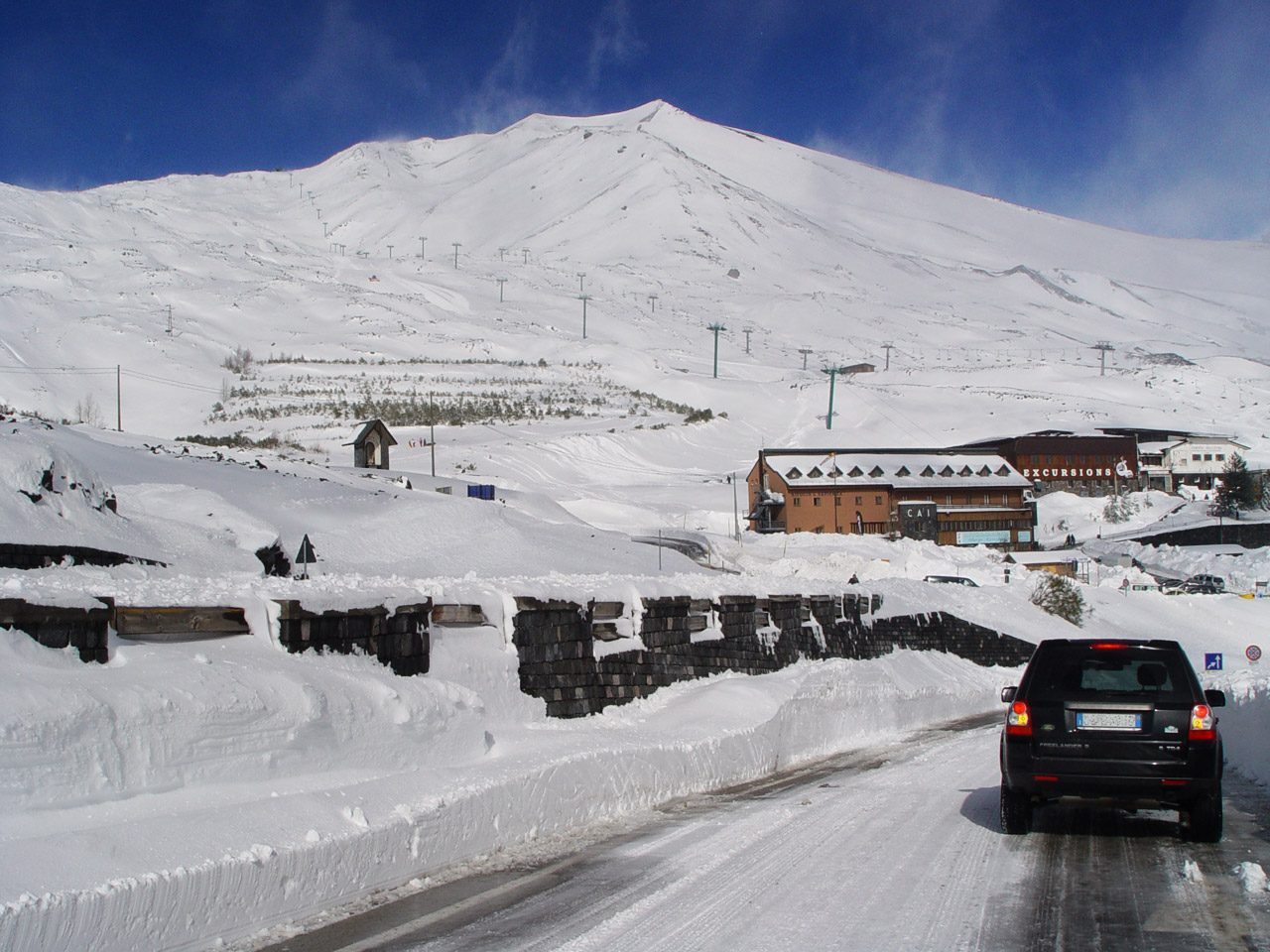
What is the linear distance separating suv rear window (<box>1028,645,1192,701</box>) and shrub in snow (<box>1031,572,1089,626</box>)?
3848 cm

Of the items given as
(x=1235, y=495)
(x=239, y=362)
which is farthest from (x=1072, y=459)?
(x=239, y=362)

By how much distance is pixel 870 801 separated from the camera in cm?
1109

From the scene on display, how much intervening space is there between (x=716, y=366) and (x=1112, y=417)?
157 ft

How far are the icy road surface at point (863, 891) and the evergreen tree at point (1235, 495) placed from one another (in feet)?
301

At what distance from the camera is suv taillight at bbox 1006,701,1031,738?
9.12 meters

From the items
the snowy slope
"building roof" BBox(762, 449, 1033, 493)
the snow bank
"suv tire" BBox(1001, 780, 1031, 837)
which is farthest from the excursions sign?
"suv tire" BBox(1001, 780, 1031, 837)

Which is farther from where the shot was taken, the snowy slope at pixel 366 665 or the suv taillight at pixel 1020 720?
the suv taillight at pixel 1020 720

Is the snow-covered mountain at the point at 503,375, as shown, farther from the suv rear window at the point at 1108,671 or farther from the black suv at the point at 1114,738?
the black suv at the point at 1114,738

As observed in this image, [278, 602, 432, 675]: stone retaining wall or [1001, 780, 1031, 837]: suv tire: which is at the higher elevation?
[278, 602, 432, 675]: stone retaining wall

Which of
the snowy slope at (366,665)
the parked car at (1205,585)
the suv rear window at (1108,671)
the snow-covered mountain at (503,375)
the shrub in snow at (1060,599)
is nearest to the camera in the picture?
the snowy slope at (366,665)

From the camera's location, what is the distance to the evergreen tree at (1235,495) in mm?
91994

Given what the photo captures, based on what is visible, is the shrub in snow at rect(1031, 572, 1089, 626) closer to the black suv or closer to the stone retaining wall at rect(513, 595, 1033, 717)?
the stone retaining wall at rect(513, 595, 1033, 717)

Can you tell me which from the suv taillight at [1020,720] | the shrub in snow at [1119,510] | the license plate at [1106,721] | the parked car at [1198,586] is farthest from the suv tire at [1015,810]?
the shrub in snow at [1119,510]

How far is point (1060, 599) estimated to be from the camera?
46.1 metres
